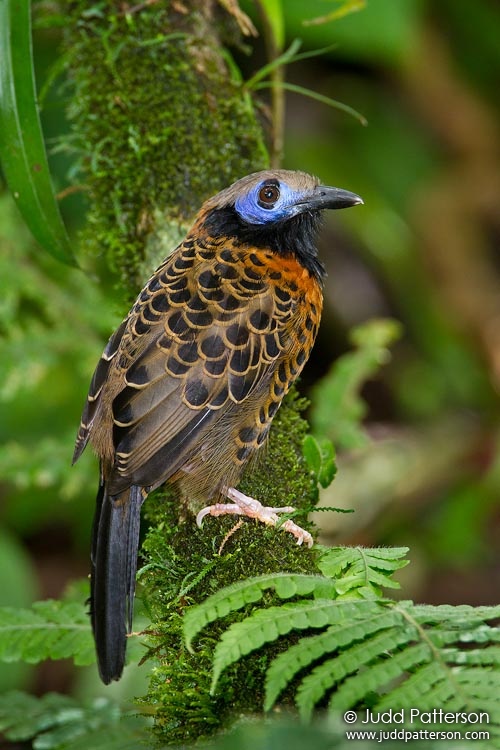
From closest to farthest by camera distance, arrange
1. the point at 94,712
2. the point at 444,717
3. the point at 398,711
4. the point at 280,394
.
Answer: the point at 444,717 → the point at 398,711 → the point at 280,394 → the point at 94,712

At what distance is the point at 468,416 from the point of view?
6.24m

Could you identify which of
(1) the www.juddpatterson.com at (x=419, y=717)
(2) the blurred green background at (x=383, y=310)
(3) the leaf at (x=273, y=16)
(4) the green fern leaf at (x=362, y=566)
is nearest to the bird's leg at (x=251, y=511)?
(4) the green fern leaf at (x=362, y=566)

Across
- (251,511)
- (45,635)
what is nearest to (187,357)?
(251,511)

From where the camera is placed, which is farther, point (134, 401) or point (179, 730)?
point (134, 401)

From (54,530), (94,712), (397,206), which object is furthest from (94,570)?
(397,206)

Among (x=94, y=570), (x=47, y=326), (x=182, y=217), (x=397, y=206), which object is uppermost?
(x=397, y=206)

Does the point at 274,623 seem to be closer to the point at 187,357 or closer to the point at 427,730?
the point at 427,730

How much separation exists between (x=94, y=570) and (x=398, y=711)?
1.15 m

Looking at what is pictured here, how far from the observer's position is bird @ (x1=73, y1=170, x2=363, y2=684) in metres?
2.59

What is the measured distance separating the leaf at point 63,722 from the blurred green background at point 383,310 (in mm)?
1113

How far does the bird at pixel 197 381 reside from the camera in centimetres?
259

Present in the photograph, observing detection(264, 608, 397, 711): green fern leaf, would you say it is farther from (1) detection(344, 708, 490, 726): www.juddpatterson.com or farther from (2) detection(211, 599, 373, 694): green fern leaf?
(1) detection(344, 708, 490, 726): www.juddpatterson.com

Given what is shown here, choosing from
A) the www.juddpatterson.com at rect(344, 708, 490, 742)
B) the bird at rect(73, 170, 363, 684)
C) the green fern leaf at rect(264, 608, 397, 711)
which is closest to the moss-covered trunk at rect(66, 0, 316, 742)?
the bird at rect(73, 170, 363, 684)

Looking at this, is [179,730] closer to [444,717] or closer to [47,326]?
[444,717]
